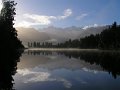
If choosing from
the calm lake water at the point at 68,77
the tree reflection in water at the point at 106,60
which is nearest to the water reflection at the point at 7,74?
the calm lake water at the point at 68,77

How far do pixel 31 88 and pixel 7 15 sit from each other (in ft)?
295

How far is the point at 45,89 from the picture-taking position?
22.6m

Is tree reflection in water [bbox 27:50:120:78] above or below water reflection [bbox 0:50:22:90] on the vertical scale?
below

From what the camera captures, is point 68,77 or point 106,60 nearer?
point 68,77

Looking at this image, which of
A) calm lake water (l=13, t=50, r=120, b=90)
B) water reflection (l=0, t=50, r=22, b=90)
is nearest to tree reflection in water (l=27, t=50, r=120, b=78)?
calm lake water (l=13, t=50, r=120, b=90)

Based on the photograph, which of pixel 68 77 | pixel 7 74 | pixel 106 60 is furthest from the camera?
pixel 106 60

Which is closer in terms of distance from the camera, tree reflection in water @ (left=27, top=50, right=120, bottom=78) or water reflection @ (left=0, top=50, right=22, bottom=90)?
water reflection @ (left=0, top=50, right=22, bottom=90)

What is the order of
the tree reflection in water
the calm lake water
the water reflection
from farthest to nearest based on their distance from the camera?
the tree reflection in water < the calm lake water < the water reflection

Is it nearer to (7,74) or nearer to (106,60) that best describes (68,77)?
(7,74)

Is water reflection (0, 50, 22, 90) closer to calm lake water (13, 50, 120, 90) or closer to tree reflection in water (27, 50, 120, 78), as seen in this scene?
calm lake water (13, 50, 120, 90)

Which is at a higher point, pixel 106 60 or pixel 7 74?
pixel 7 74

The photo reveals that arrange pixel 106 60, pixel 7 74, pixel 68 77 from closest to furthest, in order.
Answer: pixel 68 77
pixel 7 74
pixel 106 60

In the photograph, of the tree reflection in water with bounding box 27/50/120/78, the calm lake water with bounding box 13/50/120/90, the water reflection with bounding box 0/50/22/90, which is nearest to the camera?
the water reflection with bounding box 0/50/22/90

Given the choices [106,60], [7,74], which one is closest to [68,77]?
[7,74]
